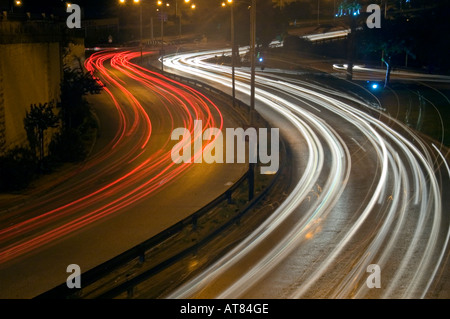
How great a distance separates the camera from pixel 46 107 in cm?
2716

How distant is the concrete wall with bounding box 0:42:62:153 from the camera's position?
2261cm

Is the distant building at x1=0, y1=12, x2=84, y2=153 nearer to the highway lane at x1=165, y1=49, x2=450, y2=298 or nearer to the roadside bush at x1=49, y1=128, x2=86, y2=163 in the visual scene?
the roadside bush at x1=49, y1=128, x2=86, y2=163

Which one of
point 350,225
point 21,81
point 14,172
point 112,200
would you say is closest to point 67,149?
point 21,81

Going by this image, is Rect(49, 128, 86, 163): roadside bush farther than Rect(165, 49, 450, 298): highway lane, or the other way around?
Rect(49, 128, 86, 163): roadside bush

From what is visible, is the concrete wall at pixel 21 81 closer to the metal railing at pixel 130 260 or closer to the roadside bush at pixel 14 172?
the roadside bush at pixel 14 172

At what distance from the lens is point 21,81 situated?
2423 centimetres

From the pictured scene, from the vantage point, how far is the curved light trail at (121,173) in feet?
55.5

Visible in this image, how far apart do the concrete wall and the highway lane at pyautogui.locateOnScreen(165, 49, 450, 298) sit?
11.1 meters

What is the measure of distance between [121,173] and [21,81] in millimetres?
5459

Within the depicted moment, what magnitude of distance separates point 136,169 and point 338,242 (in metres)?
12.9

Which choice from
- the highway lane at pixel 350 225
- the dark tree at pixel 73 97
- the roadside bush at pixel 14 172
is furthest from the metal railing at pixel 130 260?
the dark tree at pixel 73 97

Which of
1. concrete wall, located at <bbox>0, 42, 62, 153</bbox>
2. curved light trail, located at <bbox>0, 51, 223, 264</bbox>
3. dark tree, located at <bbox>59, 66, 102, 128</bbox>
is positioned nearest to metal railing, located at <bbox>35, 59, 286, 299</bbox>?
curved light trail, located at <bbox>0, 51, 223, 264</bbox>

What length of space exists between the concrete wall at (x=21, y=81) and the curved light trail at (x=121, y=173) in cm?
305

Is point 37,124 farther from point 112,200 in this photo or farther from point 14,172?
point 112,200
